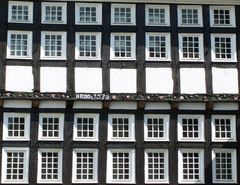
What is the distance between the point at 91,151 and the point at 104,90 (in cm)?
320

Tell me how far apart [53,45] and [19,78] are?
2516 millimetres

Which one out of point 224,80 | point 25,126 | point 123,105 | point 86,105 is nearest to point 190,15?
point 224,80

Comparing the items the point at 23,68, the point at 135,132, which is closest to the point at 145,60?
the point at 135,132

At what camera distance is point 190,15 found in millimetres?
35438

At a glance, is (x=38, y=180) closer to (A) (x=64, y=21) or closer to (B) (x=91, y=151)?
(B) (x=91, y=151)

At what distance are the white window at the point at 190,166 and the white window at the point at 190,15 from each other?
269 inches

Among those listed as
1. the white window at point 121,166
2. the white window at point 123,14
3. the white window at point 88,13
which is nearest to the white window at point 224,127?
the white window at point 121,166

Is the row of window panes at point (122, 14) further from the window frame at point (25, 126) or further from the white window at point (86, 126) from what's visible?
the white window at point (86, 126)

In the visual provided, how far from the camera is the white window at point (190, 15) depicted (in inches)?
1387

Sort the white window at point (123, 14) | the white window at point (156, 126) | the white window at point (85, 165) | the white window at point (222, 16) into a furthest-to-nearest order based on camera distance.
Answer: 1. the white window at point (222, 16)
2. the white window at point (123, 14)
3. the white window at point (156, 126)
4. the white window at point (85, 165)

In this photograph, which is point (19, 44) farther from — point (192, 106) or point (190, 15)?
point (192, 106)

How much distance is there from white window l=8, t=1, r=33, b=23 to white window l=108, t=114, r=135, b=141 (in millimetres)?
6772

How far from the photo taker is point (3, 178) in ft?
108

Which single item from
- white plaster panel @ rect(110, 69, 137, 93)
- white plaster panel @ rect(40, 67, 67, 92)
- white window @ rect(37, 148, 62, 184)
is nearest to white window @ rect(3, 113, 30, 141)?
white window @ rect(37, 148, 62, 184)
